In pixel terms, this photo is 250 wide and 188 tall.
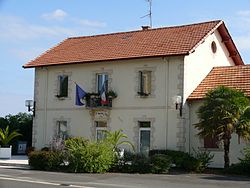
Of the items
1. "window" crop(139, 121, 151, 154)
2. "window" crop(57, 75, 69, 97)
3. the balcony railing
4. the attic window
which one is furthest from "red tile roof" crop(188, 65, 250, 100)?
"window" crop(57, 75, 69, 97)

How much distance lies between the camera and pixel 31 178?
16969 mm

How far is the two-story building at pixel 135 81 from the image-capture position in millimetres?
24000

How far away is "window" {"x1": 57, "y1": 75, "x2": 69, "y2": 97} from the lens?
28.0 metres

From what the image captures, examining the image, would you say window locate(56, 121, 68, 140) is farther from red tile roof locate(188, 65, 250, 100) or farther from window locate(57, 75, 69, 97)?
red tile roof locate(188, 65, 250, 100)

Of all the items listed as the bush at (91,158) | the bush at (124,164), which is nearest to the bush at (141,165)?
the bush at (124,164)

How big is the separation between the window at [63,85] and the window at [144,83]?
5.07 meters

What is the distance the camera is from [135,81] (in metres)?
25.3

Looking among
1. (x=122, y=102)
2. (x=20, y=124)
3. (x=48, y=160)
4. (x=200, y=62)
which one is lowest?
(x=48, y=160)

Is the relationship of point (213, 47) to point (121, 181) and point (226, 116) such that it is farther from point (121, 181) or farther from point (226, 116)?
point (121, 181)

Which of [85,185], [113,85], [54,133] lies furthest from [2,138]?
[85,185]

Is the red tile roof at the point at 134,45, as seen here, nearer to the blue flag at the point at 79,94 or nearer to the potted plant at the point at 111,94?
the blue flag at the point at 79,94

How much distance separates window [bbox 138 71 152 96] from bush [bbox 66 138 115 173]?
567 centimetres

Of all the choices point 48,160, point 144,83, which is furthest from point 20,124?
point 48,160

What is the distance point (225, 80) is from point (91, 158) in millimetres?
9117
